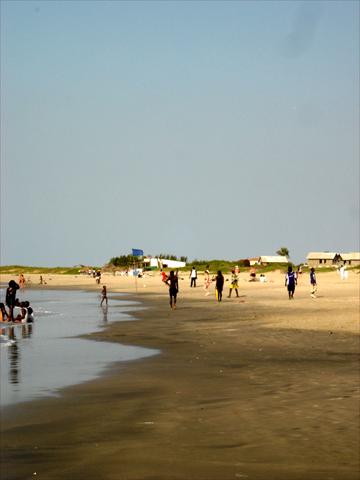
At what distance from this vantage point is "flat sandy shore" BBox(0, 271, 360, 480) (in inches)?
385

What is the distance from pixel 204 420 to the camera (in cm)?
1241

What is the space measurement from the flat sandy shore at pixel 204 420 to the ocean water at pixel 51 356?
0.67 meters

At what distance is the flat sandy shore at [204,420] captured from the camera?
979 centimetres

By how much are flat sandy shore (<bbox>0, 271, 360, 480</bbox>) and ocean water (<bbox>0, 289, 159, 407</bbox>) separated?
0.67 m

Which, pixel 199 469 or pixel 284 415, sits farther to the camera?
pixel 284 415

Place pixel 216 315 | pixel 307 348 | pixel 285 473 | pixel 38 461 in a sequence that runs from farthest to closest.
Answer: pixel 216 315, pixel 307 348, pixel 38 461, pixel 285 473

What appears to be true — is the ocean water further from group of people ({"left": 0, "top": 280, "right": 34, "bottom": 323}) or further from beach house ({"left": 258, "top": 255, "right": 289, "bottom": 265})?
beach house ({"left": 258, "top": 255, "right": 289, "bottom": 265})

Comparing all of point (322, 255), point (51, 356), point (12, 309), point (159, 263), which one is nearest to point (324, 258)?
point (322, 255)

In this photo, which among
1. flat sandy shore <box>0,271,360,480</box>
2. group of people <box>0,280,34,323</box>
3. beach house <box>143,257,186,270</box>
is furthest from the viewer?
beach house <box>143,257,186,270</box>

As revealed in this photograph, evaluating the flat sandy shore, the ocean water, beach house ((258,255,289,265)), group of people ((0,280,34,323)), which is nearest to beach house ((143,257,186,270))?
beach house ((258,255,289,265))

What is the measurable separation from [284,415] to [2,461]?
4481 mm

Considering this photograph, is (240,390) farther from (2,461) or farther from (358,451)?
(2,461)

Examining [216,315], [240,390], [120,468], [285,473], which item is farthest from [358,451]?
[216,315]

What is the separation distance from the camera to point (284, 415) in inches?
497
